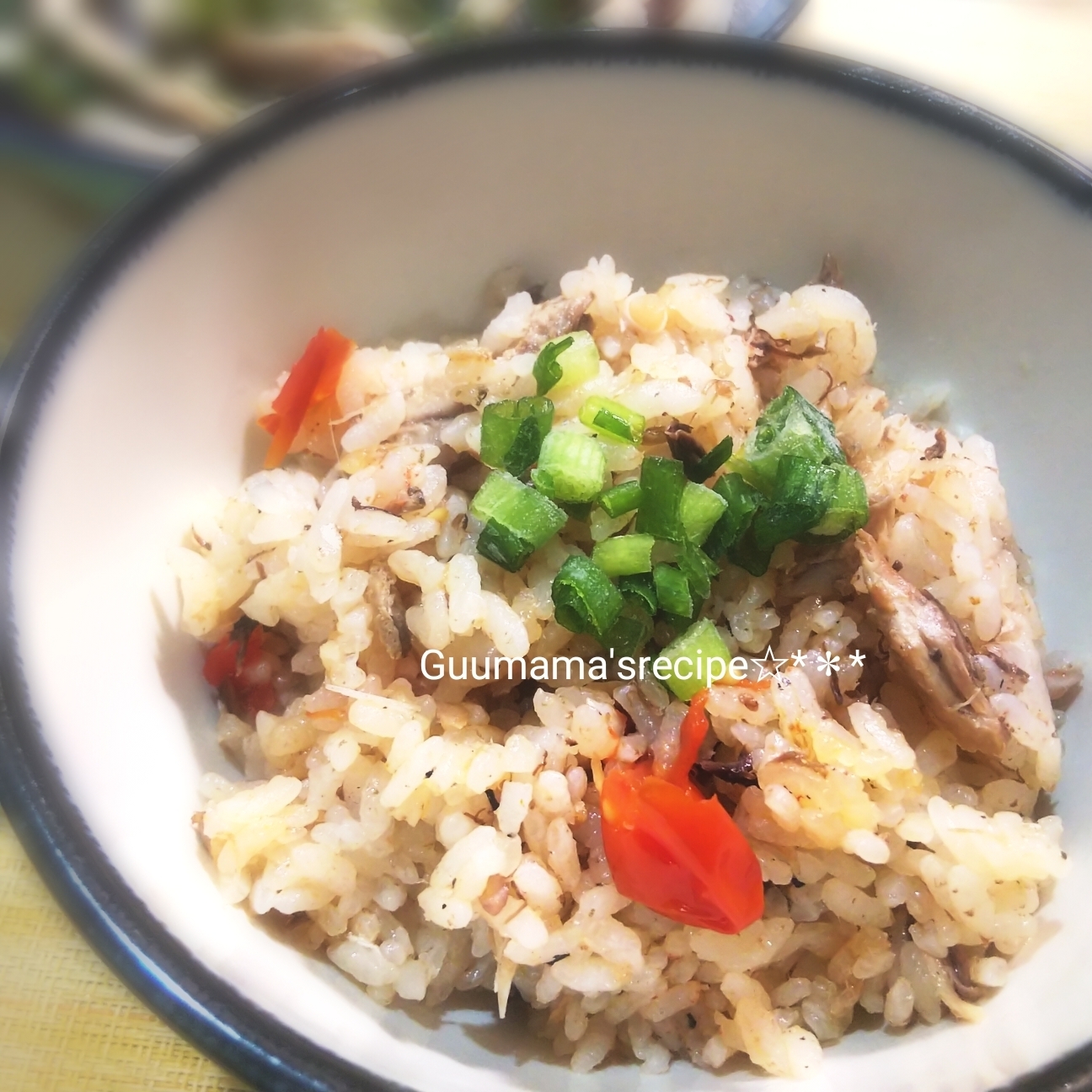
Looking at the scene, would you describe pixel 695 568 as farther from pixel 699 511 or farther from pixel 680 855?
pixel 680 855

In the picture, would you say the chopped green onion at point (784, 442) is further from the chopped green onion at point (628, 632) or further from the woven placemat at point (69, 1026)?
the woven placemat at point (69, 1026)

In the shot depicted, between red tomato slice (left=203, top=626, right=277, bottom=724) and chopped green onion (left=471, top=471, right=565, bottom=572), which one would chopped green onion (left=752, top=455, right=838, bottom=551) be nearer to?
chopped green onion (left=471, top=471, right=565, bottom=572)

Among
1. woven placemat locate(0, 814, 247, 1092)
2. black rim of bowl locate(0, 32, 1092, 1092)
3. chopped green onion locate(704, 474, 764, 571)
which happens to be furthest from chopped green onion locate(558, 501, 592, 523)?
woven placemat locate(0, 814, 247, 1092)

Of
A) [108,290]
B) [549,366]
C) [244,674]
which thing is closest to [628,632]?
[549,366]

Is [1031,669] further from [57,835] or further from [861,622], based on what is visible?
[57,835]

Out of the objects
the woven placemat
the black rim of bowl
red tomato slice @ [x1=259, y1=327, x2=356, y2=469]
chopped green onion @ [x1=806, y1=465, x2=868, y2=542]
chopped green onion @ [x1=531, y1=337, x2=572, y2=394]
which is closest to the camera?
the black rim of bowl

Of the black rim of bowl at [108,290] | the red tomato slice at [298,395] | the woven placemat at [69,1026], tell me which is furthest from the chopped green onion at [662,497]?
the woven placemat at [69,1026]
